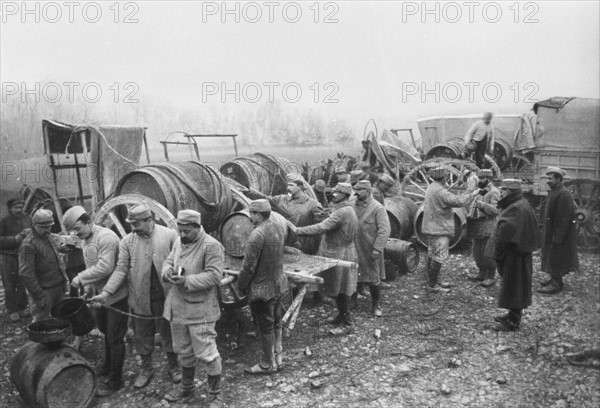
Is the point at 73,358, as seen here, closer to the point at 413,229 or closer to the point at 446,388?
the point at 446,388

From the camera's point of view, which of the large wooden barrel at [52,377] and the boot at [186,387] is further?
the boot at [186,387]

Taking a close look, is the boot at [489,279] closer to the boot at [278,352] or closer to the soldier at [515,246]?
the soldier at [515,246]

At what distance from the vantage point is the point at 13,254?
21.7 ft

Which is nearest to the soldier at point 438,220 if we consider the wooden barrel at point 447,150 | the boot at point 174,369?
the boot at point 174,369

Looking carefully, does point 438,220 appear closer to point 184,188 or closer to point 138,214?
point 184,188

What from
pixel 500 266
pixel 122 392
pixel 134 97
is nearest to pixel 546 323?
pixel 500 266

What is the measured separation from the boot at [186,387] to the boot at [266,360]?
68 centimetres

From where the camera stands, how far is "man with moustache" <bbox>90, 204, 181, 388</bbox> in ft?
15.1

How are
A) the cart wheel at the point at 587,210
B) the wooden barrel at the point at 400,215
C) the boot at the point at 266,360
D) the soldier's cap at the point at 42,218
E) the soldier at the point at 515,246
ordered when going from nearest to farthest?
the boot at the point at 266,360 → the soldier's cap at the point at 42,218 → the soldier at the point at 515,246 → the wooden barrel at the point at 400,215 → the cart wheel at the point at 587,210

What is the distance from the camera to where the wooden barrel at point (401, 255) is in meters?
7.90

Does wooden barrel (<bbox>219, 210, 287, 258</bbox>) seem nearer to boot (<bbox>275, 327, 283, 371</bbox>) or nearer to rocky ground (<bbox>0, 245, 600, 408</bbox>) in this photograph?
rocky ground (<bbox>0, 245, 600, 408</bbox>)

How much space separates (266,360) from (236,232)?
1653mm

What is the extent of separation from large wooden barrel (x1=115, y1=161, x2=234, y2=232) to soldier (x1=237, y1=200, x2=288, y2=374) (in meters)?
1.83

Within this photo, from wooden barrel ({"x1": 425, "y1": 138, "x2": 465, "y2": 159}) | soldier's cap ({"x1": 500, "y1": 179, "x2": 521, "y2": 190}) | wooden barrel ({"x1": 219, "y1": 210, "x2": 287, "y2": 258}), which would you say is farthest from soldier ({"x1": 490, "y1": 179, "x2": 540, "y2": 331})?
wooden barrel ({"x1": 425, "y1": 138, "x2": 465, "y2": 159})
